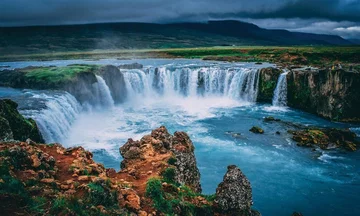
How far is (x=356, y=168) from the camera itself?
69.6ft

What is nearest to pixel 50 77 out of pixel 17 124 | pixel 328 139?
pixel 17 124

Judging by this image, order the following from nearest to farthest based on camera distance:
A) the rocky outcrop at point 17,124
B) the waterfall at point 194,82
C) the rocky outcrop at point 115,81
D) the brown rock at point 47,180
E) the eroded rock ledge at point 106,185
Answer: the eroded rock ledge at point 106,185 → the brown rock at point 47,180 → the rocky outcrop at point 17,124 → the rocky outcrop at point 115,81 → the waterfall at point 194,82

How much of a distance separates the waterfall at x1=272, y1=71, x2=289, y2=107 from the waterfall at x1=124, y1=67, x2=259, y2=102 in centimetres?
303

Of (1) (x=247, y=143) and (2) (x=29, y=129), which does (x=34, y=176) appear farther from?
(1) (x=247, y=143)

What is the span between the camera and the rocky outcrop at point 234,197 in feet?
32.8

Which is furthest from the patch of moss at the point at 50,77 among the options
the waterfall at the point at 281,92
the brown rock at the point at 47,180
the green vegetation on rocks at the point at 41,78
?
the brown rock at the point at 47,180

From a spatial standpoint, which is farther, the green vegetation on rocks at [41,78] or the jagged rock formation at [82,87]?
the green vegetation on rocks at [41,78]

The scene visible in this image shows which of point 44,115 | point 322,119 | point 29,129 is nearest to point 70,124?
point 44,115

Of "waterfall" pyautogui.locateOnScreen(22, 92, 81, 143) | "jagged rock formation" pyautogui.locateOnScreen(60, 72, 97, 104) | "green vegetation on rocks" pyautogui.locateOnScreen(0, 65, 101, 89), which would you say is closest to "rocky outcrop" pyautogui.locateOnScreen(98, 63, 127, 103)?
"green vegetation on rocks" pyautogui.locateOnScreen(0, 65, 101, 89)

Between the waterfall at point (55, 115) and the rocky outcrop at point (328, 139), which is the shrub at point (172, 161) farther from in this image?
the rocky outcrop at point (328, 139)

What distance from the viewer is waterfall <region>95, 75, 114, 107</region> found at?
3972 centimetres

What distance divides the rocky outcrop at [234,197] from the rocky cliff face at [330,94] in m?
26.1

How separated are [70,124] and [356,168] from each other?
23544mm

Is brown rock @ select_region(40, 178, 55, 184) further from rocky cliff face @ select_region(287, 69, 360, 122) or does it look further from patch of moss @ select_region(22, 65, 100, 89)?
rocky cliff face @ select_region(287, 69, 360, 122)
